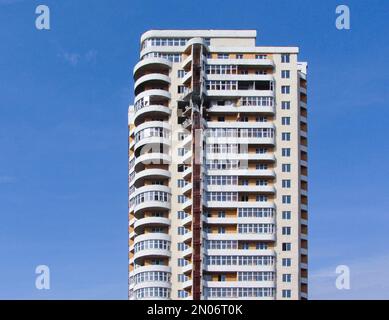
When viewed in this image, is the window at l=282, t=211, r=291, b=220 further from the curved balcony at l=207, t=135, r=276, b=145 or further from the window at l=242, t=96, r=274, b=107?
the window at l=242, t=96, r=274, b=107

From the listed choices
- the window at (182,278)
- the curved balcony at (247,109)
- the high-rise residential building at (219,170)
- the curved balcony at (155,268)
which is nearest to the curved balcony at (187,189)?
the high-rise residential building at (219,170)

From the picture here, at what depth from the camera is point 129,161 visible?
321 feet

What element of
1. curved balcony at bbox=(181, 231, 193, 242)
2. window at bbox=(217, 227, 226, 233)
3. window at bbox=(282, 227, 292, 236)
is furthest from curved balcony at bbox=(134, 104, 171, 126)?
window at bbox=(282, 227, 292, 236)

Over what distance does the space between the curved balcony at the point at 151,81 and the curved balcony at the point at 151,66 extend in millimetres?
881

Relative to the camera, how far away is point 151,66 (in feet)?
306

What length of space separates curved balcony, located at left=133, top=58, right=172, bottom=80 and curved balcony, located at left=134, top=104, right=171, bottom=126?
3897 mm

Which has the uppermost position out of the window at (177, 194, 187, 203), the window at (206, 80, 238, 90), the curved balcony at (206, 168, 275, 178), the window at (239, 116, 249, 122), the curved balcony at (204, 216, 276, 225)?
the window at (206, 80, 238, 90)

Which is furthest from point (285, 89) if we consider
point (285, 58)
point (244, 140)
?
point (244, 140)

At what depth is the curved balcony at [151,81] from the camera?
92.1m

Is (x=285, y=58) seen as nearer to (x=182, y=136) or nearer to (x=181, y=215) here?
(x=182, y=136)

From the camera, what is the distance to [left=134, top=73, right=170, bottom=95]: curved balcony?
92125mm
